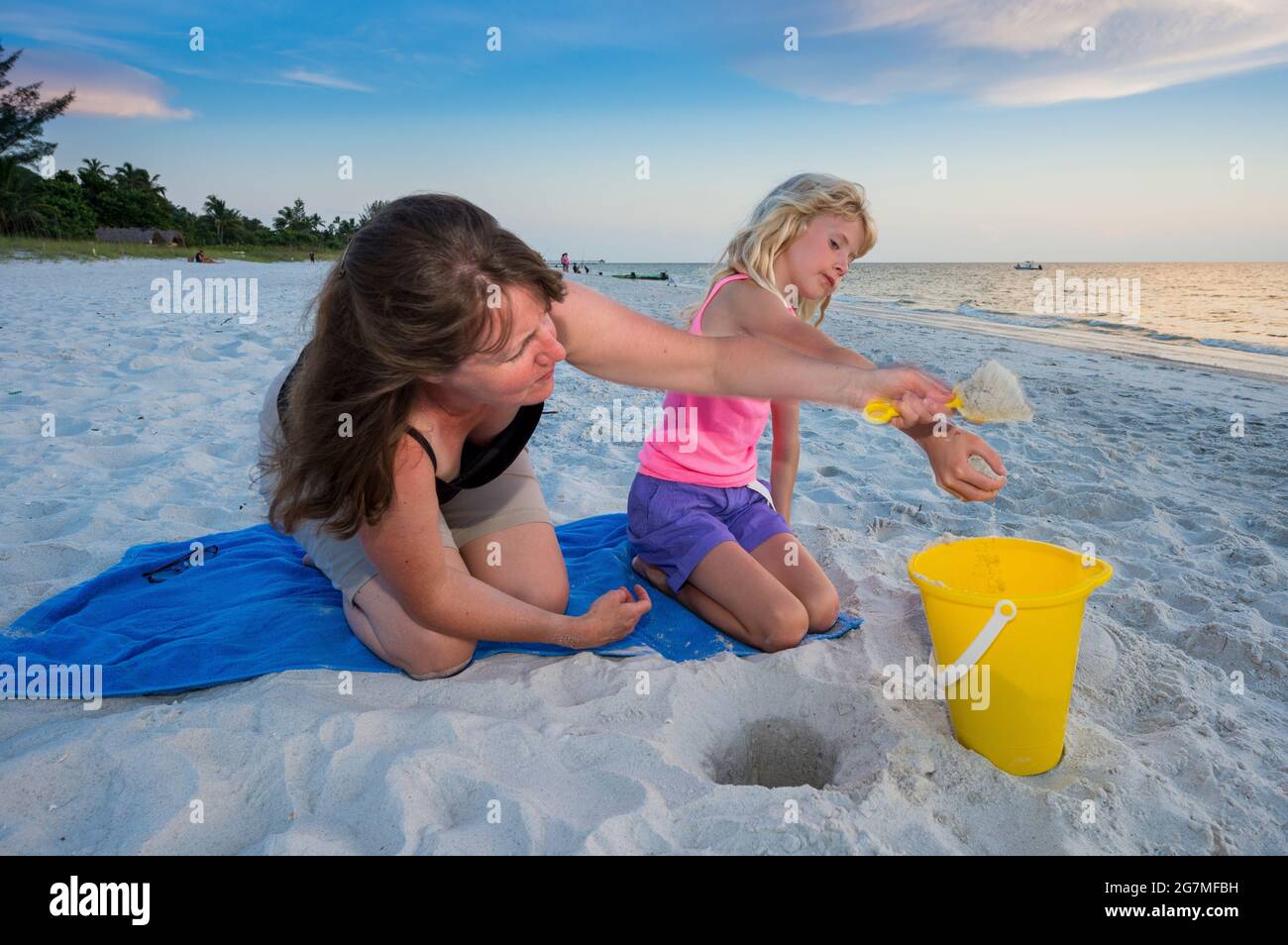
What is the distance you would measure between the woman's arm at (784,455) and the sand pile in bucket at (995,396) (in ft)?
4.29

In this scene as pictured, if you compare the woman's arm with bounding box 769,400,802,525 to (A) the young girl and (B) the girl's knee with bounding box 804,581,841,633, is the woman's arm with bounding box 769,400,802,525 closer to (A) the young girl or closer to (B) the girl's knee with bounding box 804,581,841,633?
(A) the young girl

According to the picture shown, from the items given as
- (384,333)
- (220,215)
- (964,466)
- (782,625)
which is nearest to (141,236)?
(220,215)

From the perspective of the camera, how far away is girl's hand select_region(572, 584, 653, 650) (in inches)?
96.3

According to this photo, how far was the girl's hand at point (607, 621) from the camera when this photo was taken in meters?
2.45

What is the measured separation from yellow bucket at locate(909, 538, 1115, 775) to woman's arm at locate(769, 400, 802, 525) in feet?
4.47

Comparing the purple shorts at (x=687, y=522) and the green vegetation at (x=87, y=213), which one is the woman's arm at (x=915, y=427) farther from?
the green vegetation at (x=87, y=213)

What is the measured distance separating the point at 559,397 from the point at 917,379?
170 inches

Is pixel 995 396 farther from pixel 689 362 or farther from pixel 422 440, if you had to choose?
pixel 422 440

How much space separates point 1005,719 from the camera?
1888 mm

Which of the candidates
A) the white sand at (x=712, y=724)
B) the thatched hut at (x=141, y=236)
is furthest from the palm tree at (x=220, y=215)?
the white sand at (x=712, y=724)

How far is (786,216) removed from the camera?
2869mm

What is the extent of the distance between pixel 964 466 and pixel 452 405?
1381 mm

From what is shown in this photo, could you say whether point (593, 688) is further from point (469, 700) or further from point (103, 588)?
point (103, 588)
